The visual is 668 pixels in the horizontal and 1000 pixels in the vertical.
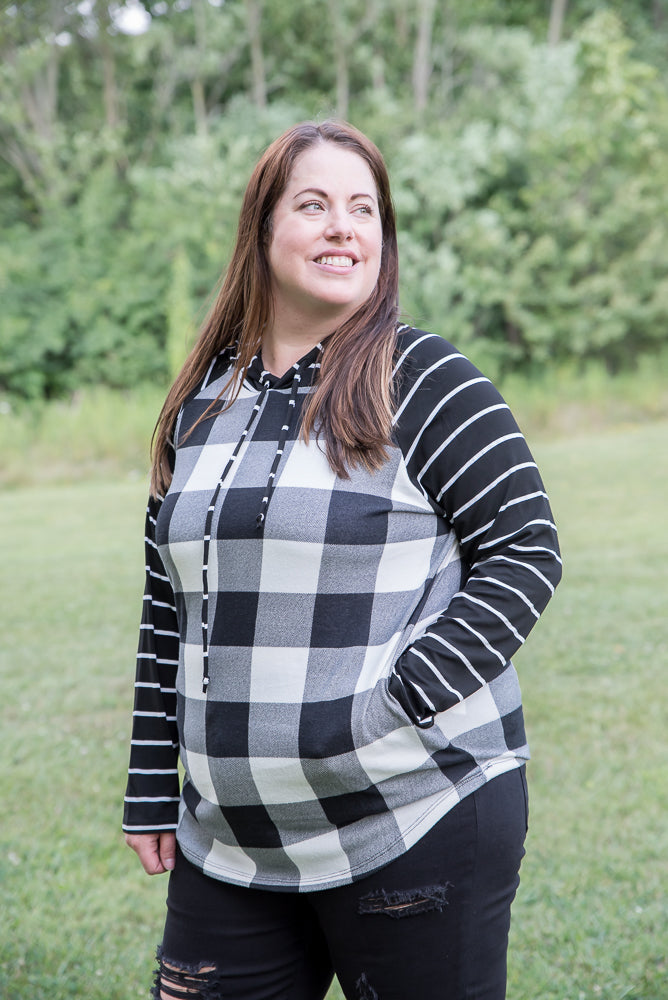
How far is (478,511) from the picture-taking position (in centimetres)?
158

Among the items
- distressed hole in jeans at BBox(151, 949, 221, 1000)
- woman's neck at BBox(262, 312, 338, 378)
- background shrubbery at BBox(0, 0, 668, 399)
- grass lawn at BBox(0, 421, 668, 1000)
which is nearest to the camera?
distressed hole in jeans at BBox(151, 949, 221, 1000)

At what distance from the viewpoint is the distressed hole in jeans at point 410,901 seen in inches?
59.9

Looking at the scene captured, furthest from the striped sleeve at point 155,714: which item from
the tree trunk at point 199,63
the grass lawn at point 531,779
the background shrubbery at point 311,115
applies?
the tree trunk at point 199,63

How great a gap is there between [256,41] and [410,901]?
18536 millimetres

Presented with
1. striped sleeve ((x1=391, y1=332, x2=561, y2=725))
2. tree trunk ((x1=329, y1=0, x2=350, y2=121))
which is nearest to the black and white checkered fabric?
striped sleeve ((x1=391, y1=332, x2=561, y2=725))

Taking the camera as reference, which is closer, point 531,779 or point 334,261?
point 334,261

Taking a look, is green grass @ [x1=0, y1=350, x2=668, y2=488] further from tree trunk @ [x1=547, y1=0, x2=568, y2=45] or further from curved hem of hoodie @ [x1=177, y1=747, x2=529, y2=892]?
curved hem of hoodie @ [x1=177, y1=747, x2=529, y2=892]

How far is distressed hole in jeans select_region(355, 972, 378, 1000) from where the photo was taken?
1.57 metres

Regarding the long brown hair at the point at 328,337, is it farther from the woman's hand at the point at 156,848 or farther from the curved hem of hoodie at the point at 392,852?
the woman's hand at the point at 156,848

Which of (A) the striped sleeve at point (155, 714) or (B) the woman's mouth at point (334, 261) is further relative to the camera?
(A) the striped sleeve at point (155, 714)

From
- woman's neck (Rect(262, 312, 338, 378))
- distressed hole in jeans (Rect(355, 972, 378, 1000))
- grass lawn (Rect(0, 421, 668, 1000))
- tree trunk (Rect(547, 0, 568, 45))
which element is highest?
tree trunk (Rect(547, 0, 568, 45))

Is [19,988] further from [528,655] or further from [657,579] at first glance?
[657,579]

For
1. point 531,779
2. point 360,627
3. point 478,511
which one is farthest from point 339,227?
point 531,779

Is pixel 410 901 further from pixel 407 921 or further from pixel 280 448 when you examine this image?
pixel 280 448
